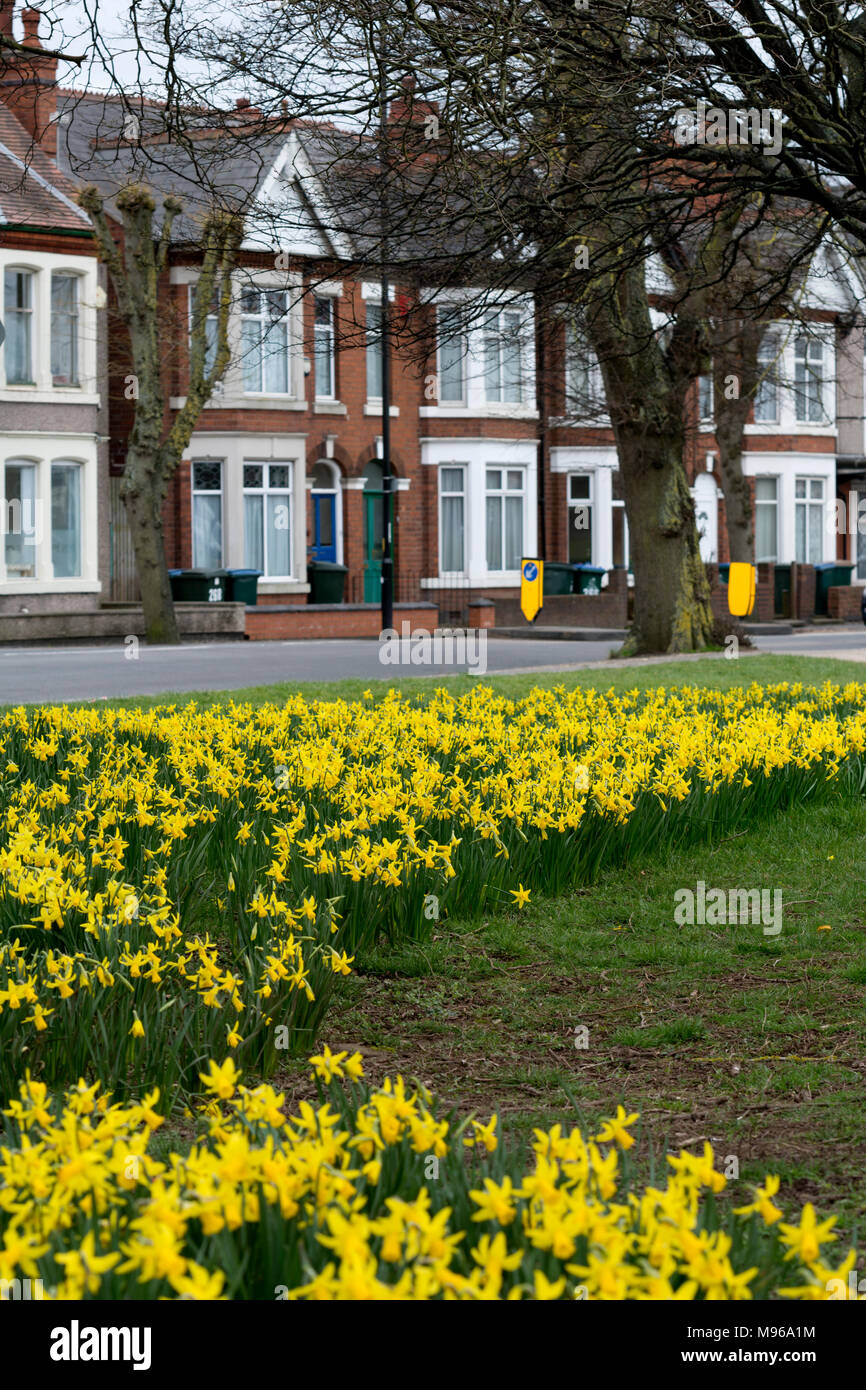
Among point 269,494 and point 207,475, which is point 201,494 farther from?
point 269,494

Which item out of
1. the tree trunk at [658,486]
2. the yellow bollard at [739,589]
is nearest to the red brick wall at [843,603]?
the yellow bollard at [739,589]

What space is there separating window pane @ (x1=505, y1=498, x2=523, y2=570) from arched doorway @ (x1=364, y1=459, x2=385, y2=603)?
340cm

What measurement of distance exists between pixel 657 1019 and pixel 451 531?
3581 centimetres

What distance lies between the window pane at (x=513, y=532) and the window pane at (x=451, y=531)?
132 centimetres

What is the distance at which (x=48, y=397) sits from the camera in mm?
33125

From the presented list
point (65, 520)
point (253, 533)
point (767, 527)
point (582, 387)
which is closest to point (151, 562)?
A: point (65, 520)

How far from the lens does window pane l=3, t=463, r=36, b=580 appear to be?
32812 millimetres

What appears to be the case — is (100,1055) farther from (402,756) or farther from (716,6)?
(716,6)

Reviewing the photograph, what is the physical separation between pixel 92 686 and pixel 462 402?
962 inches

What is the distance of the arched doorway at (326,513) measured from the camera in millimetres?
38812

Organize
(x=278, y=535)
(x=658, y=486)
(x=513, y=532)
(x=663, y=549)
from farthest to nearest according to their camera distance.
Result: (x=513, y=532), (x=278, y=535), (x=663, y=549), (x=658, y=486)

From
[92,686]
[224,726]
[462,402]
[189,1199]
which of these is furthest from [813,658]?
[462,402]

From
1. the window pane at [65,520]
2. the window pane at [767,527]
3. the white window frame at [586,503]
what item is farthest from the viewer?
the window pane at [767,527]

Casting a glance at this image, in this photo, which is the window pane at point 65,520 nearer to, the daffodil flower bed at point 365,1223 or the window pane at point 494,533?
the window pane at point 494,533
